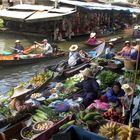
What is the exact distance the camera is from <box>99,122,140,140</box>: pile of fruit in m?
6.17

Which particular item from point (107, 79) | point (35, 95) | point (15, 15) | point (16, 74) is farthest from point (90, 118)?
point (15, 15)

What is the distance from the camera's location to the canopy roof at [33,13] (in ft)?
68.4

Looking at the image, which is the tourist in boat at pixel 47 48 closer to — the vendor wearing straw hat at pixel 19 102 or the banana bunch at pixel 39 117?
the vendor wearing straw hat at pixel 19 102

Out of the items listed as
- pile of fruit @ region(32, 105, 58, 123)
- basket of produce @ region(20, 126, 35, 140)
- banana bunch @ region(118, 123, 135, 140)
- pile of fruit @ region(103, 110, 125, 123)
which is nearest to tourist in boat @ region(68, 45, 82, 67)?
pile of fruit @ region(32, 105, 58, 123)

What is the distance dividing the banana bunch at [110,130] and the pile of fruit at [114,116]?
107 centimetres

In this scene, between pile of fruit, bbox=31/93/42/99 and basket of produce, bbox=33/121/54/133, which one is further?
pile of fruit, bbox=31/93/42/99

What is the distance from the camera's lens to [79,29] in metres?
24.5

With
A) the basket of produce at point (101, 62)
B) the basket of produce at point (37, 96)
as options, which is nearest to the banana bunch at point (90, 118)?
the basket of produce at point (37, 96)

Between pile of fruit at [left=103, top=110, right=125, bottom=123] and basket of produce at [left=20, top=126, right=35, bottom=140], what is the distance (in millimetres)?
1760

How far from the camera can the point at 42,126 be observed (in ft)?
24.8

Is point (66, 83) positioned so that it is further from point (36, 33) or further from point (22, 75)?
point (36, 33)

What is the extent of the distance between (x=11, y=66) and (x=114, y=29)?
1423 cm

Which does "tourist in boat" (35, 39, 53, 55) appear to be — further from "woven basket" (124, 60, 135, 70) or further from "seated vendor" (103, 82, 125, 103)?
A: "seated vendor" (103, 82, 125, 103)

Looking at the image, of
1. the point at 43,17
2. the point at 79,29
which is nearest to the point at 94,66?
the point at 43,17
